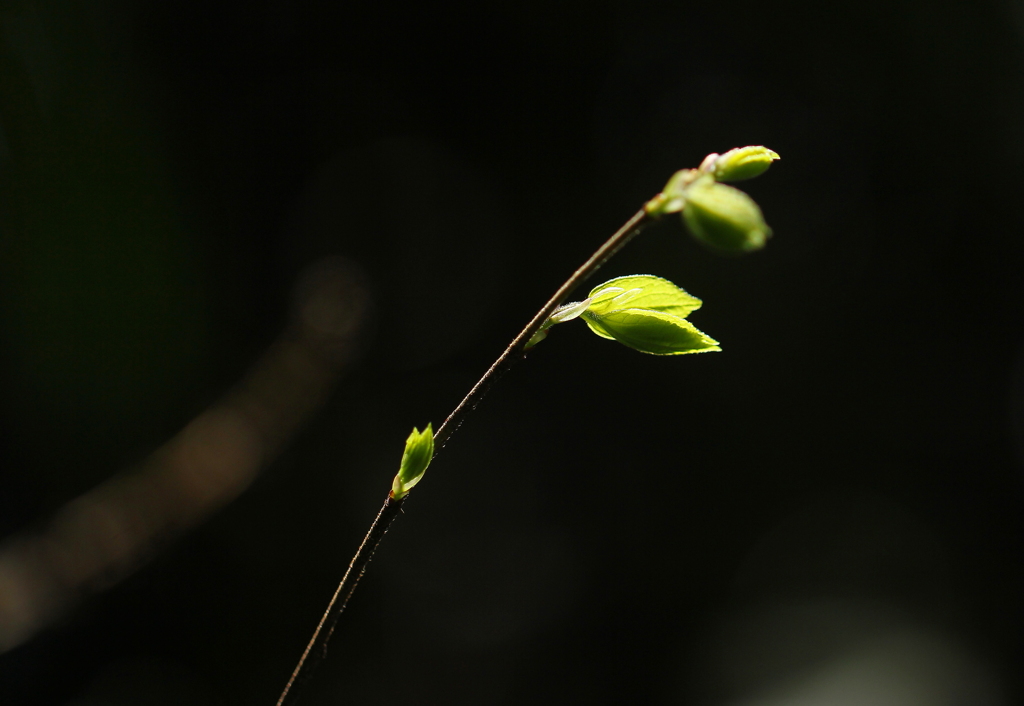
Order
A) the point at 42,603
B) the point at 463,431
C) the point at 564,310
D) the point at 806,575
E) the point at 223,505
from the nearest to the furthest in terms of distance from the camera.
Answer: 1. the point at 564,310
2. the point at 42,603
3. the point at 223,505
4. the point at 806,575
5. the point at 463,431

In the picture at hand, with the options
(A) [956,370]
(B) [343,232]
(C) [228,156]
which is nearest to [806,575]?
(A) [956,370]

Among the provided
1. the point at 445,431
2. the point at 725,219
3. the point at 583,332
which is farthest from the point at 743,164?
the point at 583,332

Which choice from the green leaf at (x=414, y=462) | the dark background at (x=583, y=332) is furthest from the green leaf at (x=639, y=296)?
the dark background at (x=583, y=332)

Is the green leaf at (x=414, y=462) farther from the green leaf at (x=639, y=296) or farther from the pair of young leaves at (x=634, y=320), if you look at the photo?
the green leaf at (x=639, y=296)

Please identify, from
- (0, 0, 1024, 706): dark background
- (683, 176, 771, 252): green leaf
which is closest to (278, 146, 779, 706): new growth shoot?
(683, 176, 771, 252): green leaf

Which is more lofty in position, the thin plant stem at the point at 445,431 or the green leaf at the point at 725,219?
the green leaf at the point at 725,219

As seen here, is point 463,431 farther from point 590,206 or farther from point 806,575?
point 806,575
